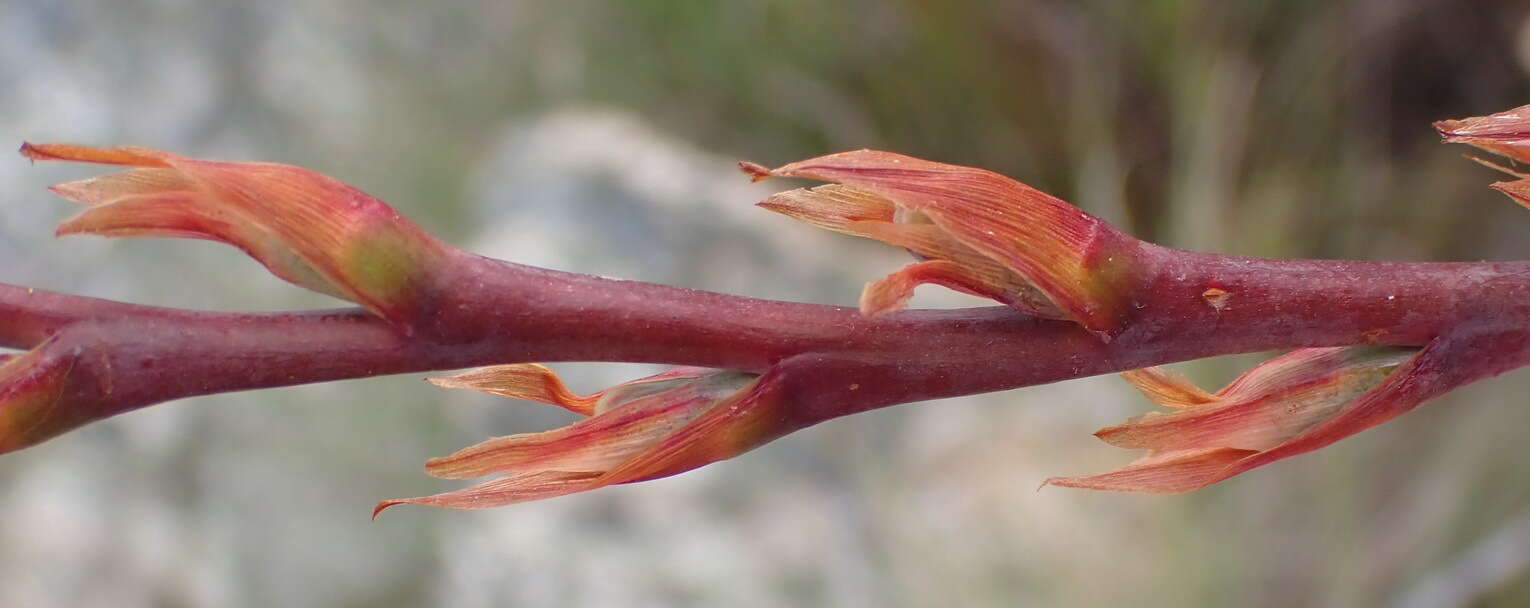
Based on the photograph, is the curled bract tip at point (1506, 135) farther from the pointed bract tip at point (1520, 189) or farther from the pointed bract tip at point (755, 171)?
the pointed bract tip at point (755, 171)

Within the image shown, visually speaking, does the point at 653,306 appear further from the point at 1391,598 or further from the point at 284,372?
the point at 1391,598

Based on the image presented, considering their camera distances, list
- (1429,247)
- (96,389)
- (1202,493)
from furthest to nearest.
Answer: (1202,493)
(1429,247)
(96,389)

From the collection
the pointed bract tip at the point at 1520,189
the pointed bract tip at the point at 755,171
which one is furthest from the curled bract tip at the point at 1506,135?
the pointed bract tip at the point at 755,171

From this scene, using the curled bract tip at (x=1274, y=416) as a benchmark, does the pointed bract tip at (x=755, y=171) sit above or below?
above

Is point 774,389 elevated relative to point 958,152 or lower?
lower

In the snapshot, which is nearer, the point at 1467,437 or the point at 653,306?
the point at 653,306

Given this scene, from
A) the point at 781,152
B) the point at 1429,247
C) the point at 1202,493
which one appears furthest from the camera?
the point at 781,152

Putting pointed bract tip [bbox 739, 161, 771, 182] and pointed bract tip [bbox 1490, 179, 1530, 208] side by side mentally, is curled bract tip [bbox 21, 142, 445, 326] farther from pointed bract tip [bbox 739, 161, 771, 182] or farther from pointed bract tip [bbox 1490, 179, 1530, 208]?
pointed bract tip [bbox 1490, 179, 1530, 208]

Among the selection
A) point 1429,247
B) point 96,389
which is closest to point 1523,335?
point 96,389
